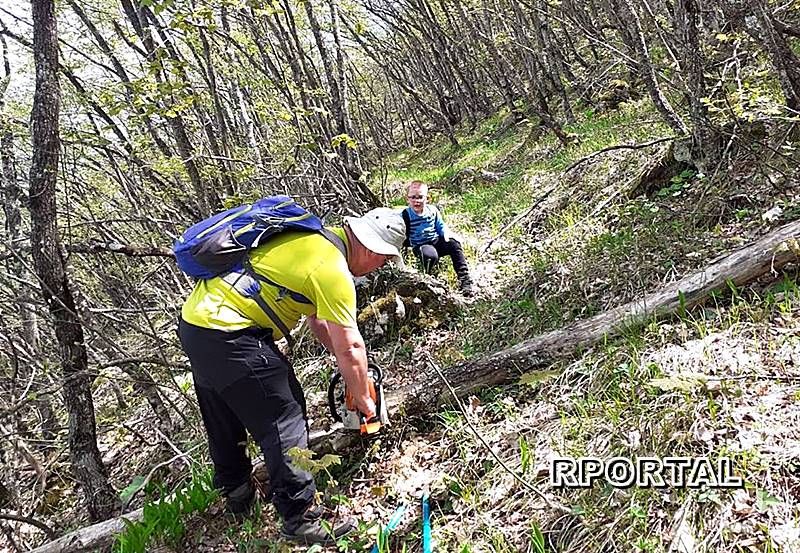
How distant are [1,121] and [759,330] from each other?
750 cm

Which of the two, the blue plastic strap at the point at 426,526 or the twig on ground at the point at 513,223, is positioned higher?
the twig on ground at the point at 513,223

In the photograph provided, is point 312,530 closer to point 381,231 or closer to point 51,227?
point 381,231

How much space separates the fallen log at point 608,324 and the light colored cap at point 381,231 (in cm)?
108

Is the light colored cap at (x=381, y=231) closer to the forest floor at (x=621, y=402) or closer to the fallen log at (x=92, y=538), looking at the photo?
the forest floor at (x=621, y=402)

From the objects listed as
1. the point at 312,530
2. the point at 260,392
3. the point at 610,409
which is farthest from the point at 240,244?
the point at 610,409

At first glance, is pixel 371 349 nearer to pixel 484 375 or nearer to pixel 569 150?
pixel 484 375

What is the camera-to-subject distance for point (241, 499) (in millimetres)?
3676

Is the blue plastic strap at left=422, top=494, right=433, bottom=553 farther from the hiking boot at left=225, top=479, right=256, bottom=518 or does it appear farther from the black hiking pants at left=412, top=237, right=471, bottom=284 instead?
the black hiking pants at left=412, top=237, right=471, bottom=284

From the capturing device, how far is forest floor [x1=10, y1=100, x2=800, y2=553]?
251cm

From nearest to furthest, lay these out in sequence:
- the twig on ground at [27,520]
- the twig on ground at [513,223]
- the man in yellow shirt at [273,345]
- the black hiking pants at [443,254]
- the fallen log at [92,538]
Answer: the man in yellow shirt at [273,345]
the fallen log at [92,538]
the twig on ground at [27,520]
the black hiking pants at [443,254]
the twig on ground at [513,223]

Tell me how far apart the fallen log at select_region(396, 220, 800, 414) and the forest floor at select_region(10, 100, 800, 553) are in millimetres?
93

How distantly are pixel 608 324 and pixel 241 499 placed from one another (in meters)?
2.79

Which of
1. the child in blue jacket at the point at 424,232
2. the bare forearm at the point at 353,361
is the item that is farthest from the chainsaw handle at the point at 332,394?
the child in blue jacket at the point at 424,232

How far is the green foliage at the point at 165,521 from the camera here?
3.51 metres
